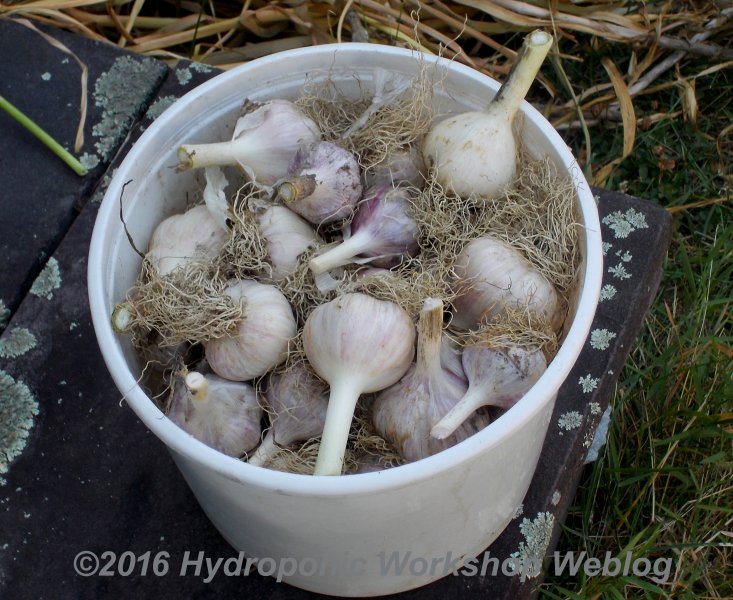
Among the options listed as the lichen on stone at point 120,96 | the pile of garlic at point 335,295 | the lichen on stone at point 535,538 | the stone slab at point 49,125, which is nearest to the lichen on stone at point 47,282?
the stone slab at point 49,125

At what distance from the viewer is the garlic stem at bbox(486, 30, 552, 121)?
2.53ft

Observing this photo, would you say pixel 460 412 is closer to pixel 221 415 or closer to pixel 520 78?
pixel 221 415

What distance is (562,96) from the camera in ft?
4.65

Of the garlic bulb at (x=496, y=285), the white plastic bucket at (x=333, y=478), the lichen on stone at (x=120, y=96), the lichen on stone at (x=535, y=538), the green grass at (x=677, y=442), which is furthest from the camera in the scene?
the lichen on stone at (x=120, y=96)

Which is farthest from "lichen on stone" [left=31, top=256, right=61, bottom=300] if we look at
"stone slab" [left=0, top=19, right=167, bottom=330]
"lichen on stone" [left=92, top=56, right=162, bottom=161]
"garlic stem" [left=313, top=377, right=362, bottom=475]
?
"garlic stem" [left=313, top=377, right=362, bottom=475]

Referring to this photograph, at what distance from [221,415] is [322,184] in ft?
0.74

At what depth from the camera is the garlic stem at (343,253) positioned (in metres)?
0.73

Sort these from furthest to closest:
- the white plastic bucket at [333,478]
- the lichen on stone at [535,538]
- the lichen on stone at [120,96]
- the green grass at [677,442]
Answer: the lichen on stone at [120,96] → the green grass at [677,442] → the lichen on stone at [535,538] → the white plastic bucket at [333,478]

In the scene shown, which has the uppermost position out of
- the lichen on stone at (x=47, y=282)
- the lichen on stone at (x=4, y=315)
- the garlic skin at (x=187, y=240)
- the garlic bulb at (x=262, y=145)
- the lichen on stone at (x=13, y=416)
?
the garlic bulb at (x=262, y=145)

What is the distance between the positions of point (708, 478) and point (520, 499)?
0.33 metres

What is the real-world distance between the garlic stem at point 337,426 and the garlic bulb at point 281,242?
0.46 ft

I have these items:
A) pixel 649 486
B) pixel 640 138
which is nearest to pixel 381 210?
pixel 649 486

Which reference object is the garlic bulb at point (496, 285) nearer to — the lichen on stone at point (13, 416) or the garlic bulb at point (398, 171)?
the garlic bulb at point (398, 171)

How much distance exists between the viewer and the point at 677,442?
1.08 m
